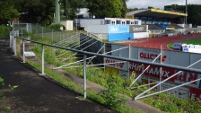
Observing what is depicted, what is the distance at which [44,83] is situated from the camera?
23.0ft

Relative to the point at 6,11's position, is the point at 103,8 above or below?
above

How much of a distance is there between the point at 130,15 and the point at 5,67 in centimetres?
9186

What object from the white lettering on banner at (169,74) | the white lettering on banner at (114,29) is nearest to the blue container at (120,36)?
the white lettering on banner at (114,29)

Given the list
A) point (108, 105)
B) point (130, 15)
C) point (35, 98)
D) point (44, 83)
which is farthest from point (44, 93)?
point (130, 15)

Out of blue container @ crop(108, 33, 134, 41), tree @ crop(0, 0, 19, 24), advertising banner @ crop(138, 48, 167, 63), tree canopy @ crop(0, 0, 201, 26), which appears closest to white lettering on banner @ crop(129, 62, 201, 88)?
advertising banner @ crop(138, 48, 167, 63)

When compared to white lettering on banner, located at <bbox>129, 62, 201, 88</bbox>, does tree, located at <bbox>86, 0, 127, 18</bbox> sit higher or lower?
higher

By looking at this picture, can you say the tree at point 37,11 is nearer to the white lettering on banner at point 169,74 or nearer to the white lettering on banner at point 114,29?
the white lettering on banner at point 114,29

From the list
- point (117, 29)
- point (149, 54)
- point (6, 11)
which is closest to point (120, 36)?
point (117, 29)

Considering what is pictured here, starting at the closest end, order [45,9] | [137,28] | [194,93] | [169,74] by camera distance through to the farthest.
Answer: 1. [194,93]
2. [169,74]
3. [45,9]
4. [137,28]

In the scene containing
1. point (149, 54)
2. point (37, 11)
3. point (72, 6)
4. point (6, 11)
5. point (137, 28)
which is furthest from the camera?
point (72, 6)

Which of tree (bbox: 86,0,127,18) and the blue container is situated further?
tree (bbox: 86,0,127,18)

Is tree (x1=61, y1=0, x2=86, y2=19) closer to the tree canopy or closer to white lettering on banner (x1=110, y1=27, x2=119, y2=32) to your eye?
the tree canopy

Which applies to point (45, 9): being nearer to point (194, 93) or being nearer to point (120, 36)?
point (120, 36)

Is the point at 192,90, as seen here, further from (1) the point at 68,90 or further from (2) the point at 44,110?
(2) the point at 44,110
